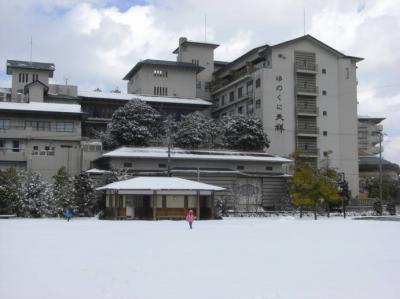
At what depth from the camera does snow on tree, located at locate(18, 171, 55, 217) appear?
4988 cm

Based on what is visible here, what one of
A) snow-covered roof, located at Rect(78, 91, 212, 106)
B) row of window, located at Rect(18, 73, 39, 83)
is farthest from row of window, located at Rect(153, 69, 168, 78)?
row of window, located at Rect(18, 73, 39, 83)

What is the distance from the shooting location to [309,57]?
76.0 metres

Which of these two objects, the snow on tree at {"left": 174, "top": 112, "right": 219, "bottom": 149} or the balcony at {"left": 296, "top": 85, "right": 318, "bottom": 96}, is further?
the balcony at {"left": 296, "top": 85, "right": 318, "bottom": 96}

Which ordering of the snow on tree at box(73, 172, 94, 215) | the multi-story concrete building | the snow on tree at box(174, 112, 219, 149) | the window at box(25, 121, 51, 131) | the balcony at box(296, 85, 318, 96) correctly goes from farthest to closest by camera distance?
the multi-story concrete building, the balcony at box(296, 85, 318, 96), the snow on tree at box(174, 112, 219, 149), the window at box(25, 121, 51, 131), the snow on tree at box(73, 172, 94, 215)

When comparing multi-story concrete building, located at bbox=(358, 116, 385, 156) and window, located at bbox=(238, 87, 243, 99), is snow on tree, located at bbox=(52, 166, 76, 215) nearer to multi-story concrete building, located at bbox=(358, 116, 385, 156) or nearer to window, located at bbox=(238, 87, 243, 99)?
window, located at bbox=(238, 87, 243, 99)

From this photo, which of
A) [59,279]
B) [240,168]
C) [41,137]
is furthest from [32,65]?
[59,279]

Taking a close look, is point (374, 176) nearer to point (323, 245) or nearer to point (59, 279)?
point (323, 245)

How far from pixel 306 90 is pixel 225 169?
19.0m

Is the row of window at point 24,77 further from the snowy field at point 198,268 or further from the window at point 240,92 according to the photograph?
the snowy field at point 198,268

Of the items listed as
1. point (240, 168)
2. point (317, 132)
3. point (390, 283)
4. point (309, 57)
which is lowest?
point (390, 283)

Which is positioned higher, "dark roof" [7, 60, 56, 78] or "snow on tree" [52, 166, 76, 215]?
"dark roof" [7, 60, 56, 78]

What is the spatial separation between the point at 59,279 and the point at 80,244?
30.9ft

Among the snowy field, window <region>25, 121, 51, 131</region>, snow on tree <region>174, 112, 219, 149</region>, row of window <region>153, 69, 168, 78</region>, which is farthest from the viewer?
row of window <region>153, 69, 168, 78</region>

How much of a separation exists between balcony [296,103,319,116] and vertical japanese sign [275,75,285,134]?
2.45m
